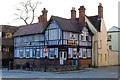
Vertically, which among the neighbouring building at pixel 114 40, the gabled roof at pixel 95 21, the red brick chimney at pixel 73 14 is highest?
the red brick chimney at pixel 73 14

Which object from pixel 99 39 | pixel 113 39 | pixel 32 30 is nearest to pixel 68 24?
pixel 32 30

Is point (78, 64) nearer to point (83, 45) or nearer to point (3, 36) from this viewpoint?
point (83, 45)

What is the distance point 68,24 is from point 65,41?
3916 millimetres

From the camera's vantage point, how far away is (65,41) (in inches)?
1738

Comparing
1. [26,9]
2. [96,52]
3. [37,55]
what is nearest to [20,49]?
[37,55]

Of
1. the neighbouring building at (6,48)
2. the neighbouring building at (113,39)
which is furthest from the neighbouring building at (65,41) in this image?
the neighbouring building at (113,39)

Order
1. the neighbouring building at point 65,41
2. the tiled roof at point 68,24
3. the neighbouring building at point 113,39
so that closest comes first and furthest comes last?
the neighbouring building at point 65,41 < the tiled roof at point 68,24 < the neighbouring building at point 113,39

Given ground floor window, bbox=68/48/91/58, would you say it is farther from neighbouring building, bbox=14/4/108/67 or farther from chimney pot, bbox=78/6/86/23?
chimney pot, bbox=78/6/86/23

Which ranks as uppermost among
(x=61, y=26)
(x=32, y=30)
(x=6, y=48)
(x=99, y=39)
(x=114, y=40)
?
(x=61, y=26)

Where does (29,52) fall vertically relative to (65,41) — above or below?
below

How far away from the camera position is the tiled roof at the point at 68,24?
44.5 meters

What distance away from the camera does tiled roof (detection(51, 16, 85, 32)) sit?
44525 millimetres

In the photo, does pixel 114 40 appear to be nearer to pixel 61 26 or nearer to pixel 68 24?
pixel 68 24

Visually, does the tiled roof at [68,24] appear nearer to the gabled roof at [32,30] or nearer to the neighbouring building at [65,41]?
the neighbouring building at [65,41]
